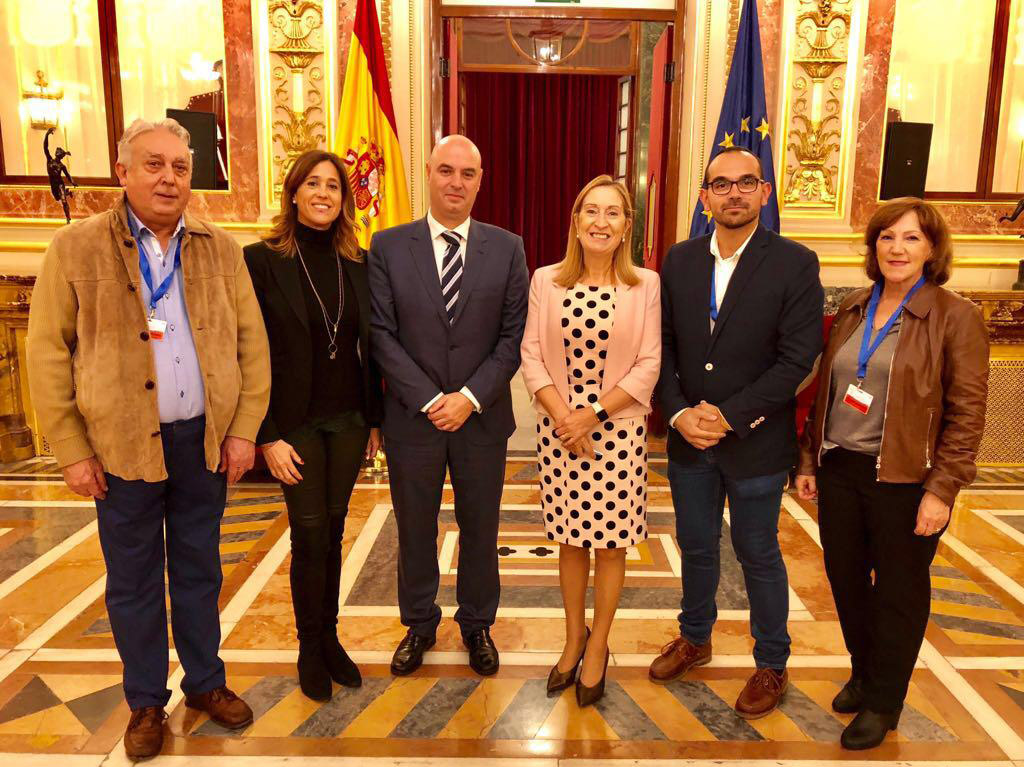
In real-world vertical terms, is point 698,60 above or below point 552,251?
above

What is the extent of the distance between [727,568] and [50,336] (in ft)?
9.47

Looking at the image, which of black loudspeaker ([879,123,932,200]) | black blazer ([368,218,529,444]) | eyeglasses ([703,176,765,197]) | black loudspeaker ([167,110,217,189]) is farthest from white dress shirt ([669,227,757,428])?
black loudspeaker ([167,110,217,189])

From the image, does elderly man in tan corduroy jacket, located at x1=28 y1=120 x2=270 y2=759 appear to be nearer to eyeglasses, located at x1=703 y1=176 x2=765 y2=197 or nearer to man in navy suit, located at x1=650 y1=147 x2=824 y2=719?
man in navy suit, located at x1=650 y1=147 x2=824 y2=719

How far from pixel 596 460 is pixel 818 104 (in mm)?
4065

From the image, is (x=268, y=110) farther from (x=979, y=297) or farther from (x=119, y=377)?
(x=979, y=297)

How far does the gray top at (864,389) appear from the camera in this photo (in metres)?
2.11

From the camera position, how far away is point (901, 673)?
2.26 metres

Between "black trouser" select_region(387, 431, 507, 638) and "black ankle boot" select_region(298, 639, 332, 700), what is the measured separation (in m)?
0.34

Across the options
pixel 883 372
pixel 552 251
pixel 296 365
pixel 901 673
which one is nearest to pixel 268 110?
pixel 296 365

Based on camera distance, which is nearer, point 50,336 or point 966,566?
point 50,336

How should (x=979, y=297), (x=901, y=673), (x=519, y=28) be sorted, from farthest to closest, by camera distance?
(x=519, y=28) → (x=979, y=297) → (x=901, y=673)

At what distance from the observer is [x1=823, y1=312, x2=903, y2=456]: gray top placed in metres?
2.11

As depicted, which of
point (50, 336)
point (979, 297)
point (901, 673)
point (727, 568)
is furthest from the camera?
point (979, 297)

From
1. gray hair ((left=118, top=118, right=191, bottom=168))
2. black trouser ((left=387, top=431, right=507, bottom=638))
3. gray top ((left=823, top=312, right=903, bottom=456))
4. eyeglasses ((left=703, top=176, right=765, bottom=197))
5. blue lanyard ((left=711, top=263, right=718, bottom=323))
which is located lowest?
black trouser ((left=387, top=431, right=507, bottom=638))
